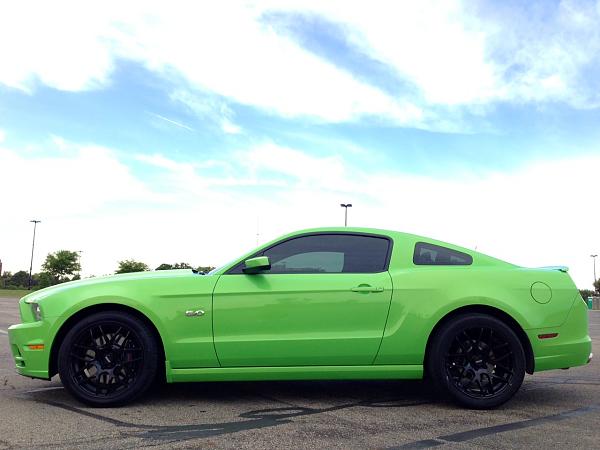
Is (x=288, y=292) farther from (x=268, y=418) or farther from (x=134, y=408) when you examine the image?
(x=134, y=408)

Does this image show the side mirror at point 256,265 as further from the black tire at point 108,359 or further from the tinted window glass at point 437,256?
the tinted window glass at point 437,256

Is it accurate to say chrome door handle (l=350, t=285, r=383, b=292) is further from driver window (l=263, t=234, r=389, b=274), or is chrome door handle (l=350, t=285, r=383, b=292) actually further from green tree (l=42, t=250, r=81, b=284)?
green tree (l=42, t=250, r=81, b=284)

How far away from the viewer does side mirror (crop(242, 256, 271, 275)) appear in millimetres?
4656

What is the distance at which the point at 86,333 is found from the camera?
4633mm

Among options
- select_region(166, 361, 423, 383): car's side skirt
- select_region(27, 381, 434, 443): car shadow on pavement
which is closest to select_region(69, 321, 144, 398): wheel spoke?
select_region(27, 381, 434, 443): car shadow on pavement

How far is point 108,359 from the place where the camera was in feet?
15.2

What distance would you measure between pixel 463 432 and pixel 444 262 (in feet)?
5.00

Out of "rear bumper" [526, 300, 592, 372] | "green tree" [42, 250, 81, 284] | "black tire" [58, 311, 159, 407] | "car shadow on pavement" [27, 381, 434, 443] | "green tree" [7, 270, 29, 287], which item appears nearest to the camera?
"car shadow on pavement" [27, 381, 434, 443]

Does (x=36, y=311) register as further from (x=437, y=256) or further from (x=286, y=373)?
(x=437, y=256)

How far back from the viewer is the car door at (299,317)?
15.2 feet

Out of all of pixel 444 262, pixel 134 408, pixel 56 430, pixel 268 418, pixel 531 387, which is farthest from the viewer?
pixel 531 387

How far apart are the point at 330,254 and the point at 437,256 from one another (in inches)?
36.6

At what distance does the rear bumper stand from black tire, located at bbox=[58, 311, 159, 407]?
310 centimetres

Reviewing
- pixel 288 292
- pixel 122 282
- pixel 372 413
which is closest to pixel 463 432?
pixel 372 413
